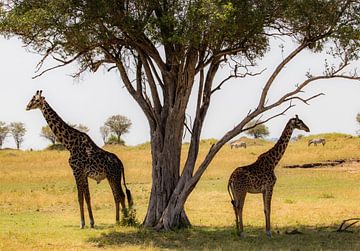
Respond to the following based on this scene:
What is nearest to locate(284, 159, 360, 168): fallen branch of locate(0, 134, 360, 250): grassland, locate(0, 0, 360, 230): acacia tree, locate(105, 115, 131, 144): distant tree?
locate(0, 134, 360, 250): grassland

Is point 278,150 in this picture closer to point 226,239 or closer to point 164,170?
point 226,239

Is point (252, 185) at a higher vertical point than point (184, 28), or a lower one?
lower

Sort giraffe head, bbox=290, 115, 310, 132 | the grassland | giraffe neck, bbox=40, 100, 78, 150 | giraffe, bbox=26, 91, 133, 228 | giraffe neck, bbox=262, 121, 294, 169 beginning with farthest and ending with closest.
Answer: giraffe neck, bbox=40, 100, 78, 150 < giraffe, bbox=26, 91, 133, 228 < giraffe head, bbox=290, 115, 310, 132 < giraffe neck, bbox=262, 121, 294, 169 < the grassland

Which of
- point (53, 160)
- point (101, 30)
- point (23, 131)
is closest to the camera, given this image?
point (101, 30)

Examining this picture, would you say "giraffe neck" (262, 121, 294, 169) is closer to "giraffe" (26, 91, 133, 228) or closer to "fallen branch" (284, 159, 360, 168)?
"giraffe" (26, 91, 133, 228)

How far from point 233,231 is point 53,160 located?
111 feet

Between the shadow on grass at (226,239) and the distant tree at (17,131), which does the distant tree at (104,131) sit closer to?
the distant tree at (17,131)

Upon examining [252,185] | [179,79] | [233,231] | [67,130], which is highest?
[179,79]

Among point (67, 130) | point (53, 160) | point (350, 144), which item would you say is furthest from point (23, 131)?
point (67, 130)

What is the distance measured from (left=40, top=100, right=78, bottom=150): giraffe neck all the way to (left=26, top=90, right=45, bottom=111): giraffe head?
13 centimetres

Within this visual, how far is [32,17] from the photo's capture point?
14.7 metres

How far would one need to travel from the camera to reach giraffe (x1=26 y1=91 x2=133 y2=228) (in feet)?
58.9

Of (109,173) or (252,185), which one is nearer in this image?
(252,185)

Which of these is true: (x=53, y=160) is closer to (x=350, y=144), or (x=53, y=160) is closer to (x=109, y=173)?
(x=350, y=144)
